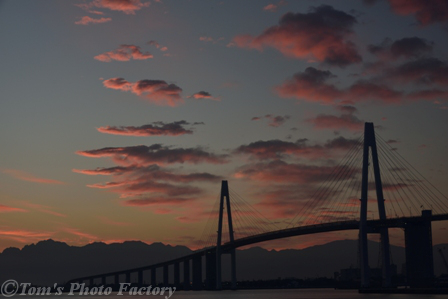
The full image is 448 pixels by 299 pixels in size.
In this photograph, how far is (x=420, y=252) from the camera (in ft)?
234

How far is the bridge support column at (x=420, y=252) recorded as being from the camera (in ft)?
228

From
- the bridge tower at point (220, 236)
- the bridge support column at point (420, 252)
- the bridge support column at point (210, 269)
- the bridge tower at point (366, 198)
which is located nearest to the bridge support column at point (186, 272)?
the bridge support column at point (210, 269)

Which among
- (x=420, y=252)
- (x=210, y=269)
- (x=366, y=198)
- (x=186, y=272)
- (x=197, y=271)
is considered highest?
(x=366, y=198)

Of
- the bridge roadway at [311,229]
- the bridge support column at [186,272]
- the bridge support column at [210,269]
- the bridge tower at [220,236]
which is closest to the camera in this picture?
the bridge roadway at [311,229]

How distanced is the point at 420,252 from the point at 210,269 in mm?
44573

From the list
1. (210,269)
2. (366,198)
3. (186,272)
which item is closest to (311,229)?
(366,198)

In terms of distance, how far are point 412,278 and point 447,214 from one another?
1225 centimetres

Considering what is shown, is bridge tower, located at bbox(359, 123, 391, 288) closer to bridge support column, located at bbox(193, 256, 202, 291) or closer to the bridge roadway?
the bridge roadway

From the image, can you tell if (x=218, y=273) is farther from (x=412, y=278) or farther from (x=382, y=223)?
(x=382, y=223)

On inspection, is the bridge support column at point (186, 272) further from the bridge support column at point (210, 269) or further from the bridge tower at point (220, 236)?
the bridge tower at point (220, 236)

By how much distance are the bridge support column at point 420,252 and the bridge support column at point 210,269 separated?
37.5 meters

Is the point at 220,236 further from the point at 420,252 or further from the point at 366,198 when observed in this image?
the point at 366,198

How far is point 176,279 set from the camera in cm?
12319

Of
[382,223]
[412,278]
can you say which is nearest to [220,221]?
[412,278]
